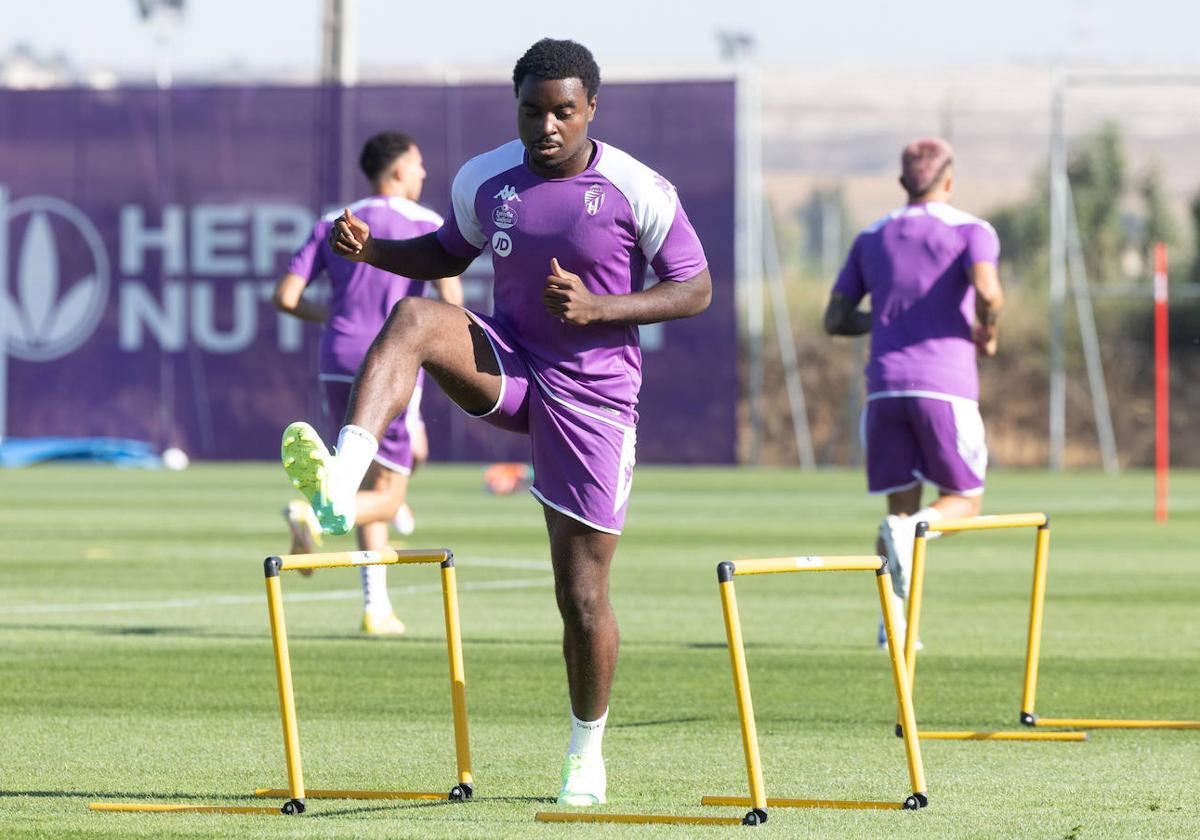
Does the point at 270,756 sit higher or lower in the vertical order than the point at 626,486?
lower

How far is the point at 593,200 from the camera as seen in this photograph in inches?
252

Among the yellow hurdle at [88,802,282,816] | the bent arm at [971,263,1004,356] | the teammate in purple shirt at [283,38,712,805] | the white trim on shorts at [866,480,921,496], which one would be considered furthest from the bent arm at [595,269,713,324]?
the white trim on shorts at [866,480,921,496]

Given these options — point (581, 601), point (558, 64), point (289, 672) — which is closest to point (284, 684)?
point (289, 672)

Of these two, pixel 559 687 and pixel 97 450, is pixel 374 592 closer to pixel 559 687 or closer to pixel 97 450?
pixel 559 687

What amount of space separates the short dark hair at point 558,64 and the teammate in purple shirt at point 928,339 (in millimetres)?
4412

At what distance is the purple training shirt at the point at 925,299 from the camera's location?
10.6 metres

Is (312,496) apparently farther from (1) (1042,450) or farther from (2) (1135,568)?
(1) (1042,450)

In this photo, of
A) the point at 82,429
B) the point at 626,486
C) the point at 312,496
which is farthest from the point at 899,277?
the point at 82,429

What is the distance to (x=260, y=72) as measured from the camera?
88562 millimetres

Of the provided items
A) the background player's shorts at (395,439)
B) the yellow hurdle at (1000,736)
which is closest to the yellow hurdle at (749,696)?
the yellow hurdle at (1000,736)

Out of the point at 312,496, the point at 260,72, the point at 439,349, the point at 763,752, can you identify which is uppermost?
the point at 260,72

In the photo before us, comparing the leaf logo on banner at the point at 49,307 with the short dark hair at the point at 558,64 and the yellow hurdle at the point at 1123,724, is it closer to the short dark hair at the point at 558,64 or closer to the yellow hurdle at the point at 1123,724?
the yellow hurdle at the point at 1123,724

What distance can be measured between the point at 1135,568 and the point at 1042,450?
20.3 meters

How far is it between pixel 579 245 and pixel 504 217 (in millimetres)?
228
